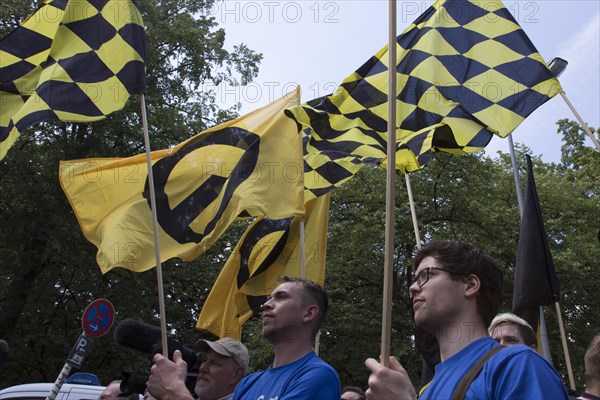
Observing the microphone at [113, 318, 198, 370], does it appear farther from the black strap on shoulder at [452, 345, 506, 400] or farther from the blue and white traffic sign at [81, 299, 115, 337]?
the blue and white traffic sign at [81, 299, 115, 337]

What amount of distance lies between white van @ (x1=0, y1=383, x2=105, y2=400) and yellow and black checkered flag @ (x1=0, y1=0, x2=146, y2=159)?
3.62 metres

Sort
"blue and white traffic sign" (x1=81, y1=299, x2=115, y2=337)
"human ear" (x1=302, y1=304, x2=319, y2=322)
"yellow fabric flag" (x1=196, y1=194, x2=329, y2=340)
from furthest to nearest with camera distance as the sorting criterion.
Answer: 1. "yellow fabric flag" (x1=196, y1=194, x2=329, y2=340)
2. "blue and white traffic sign" (x1=81, y1=299, x2=115, y2=337)
3. "human ear" (x1=302, y1=304, x2=319, y2=322)

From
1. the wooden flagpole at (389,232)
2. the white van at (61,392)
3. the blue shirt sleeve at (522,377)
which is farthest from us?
the white van at (61,392)

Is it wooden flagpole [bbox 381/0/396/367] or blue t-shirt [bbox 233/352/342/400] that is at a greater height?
wooden flagpole [bbox 381/0/396/367]

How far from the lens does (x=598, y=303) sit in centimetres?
2069

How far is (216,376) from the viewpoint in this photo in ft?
15.1

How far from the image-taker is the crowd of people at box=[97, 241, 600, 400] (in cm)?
229

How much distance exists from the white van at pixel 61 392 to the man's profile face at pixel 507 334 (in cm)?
600

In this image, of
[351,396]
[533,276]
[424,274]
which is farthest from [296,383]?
[533,276]

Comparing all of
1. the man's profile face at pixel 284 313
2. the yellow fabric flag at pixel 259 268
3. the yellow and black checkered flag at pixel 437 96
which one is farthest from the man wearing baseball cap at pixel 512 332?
the yellow fabric flag at pixel 259 268

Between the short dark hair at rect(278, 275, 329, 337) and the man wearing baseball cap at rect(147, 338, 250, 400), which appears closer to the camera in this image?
the short dark hair at rect(278, 275, 329, 337)

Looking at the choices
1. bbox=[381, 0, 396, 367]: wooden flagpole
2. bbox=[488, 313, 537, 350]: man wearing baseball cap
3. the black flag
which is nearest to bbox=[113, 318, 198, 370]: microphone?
bbox=[488, 313, 537, 350]: man wearing baseball cap

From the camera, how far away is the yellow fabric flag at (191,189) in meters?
6.77

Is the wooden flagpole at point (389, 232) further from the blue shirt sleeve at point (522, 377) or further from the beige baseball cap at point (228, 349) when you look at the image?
the beige baseball cap at point (228, 349)
